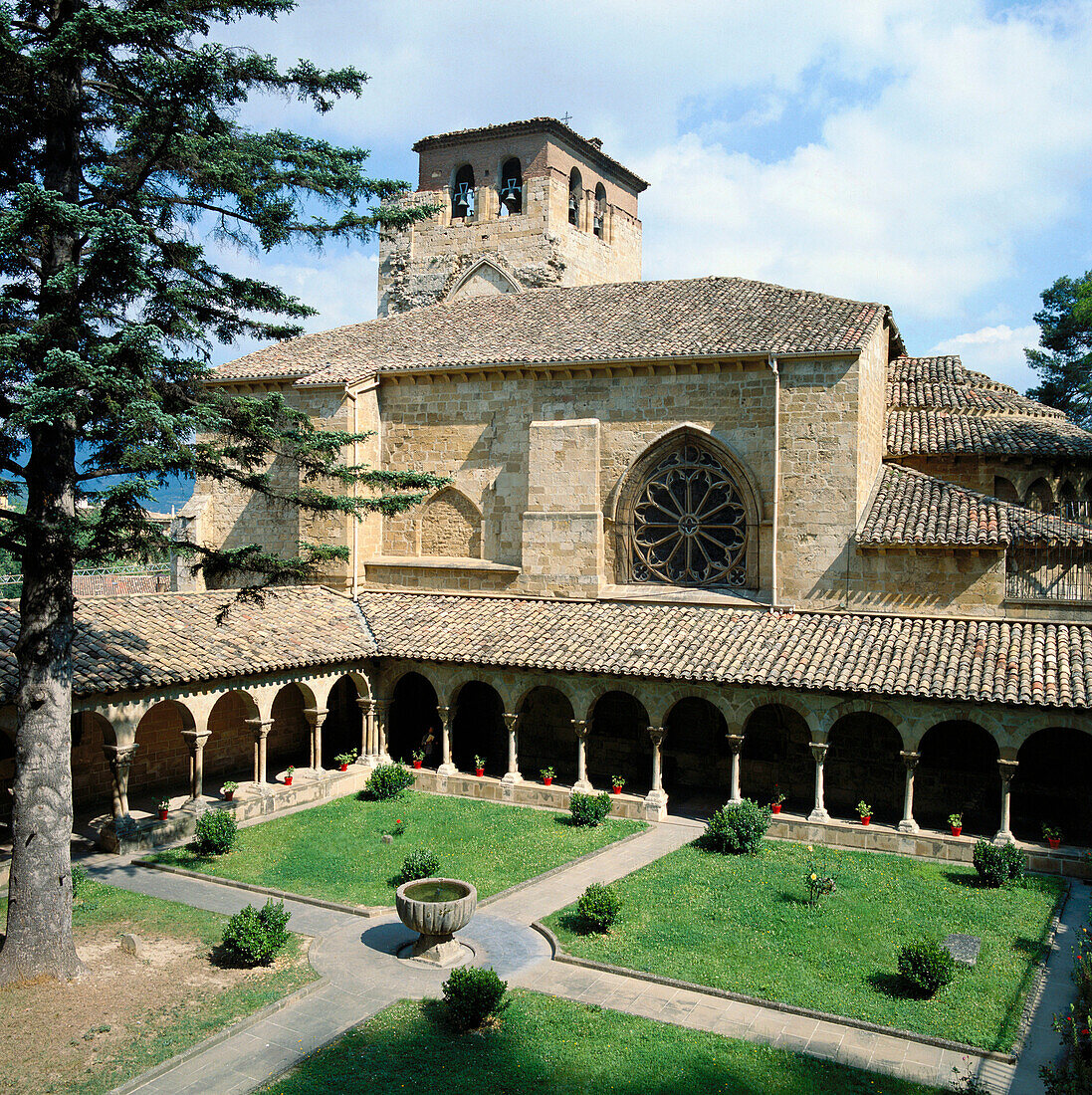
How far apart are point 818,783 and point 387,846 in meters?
8.17

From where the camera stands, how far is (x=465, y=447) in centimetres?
2462

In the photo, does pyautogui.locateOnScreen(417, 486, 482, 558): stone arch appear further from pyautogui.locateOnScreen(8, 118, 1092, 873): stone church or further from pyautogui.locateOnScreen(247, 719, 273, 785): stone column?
pyautogui.locateOnScreen(247, 719, 273, 785): stone column

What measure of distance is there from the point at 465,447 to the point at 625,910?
13204 mm

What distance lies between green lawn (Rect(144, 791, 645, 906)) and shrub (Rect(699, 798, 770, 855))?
76.7 inches

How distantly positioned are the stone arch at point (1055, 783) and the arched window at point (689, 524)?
677 centimetres

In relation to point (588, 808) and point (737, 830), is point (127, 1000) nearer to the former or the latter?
point (588, 808)

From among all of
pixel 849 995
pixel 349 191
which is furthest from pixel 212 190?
pixel 849 995

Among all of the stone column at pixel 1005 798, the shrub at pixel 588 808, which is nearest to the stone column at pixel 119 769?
the shrub at pixel 588 808

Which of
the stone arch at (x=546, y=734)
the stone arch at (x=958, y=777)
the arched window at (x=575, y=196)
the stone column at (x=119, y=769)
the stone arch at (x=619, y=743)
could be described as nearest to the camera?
the stone column at (x=119, y=769)

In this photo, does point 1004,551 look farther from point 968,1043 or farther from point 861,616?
point 968,1043

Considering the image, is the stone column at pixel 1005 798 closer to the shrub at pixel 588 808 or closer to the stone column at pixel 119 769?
the shrub at pixel 588 808

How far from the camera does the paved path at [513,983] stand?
10312 millimetres

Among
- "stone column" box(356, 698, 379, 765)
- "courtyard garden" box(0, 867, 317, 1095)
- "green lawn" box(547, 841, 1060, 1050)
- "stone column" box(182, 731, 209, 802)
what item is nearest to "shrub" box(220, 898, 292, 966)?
"courtyard garden" box(0, 867, 317, 1095)

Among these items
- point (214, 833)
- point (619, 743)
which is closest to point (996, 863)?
point (619, 743)
